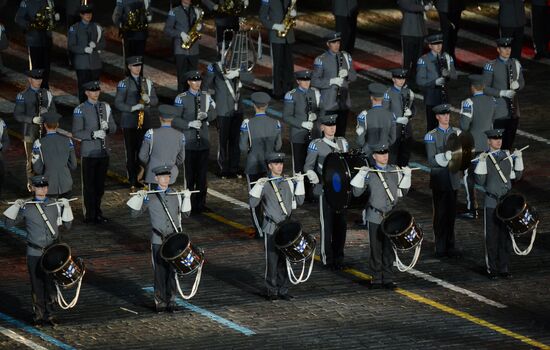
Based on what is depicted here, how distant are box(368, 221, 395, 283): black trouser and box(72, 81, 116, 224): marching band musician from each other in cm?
543

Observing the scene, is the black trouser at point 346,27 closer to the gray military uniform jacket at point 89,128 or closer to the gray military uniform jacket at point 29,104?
the gray military uniform jacket at point 29,104

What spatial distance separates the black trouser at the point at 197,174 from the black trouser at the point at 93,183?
1.45m

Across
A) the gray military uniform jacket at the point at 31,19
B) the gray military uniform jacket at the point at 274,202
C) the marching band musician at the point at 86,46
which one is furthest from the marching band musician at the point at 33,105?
the gray military uniform jacket at the point at 31,19

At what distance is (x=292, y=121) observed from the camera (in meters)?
31.2

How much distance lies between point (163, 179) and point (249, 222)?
4.32 metres

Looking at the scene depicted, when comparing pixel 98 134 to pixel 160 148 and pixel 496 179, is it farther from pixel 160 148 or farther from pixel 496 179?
pixel 496 179

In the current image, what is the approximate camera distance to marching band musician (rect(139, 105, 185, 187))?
29.5 meters

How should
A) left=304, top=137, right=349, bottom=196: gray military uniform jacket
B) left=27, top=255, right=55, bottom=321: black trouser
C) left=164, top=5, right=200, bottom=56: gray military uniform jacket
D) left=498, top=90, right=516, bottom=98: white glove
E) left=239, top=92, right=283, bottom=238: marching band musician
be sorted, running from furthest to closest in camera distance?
left=164, top=5, right=200, bottom=56: gray military uniform jacket, left=498, top=90, right=516, bottom=98: white glove, left=239, top=92, right=283, bottom=238: marching band musician, left=304, top=137, right=349, bottom=196: gray military uniform jacket, left=27, top=255, right=55, bottom=321: black trouser

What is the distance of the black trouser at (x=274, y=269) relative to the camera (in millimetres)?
26688

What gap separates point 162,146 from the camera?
96.9ft

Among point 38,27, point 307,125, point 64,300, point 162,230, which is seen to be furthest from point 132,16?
point 64,300

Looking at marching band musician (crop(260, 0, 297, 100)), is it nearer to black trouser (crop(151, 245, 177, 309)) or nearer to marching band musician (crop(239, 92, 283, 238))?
marching band musician (crop(239, 92, 283, 238))

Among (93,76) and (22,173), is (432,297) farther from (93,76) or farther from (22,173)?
(93,76)

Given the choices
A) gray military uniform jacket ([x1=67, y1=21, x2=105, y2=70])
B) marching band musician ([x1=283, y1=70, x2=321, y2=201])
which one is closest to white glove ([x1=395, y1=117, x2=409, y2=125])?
marching band musician ([x1=283, y1=70, x2=321, y2=201])
